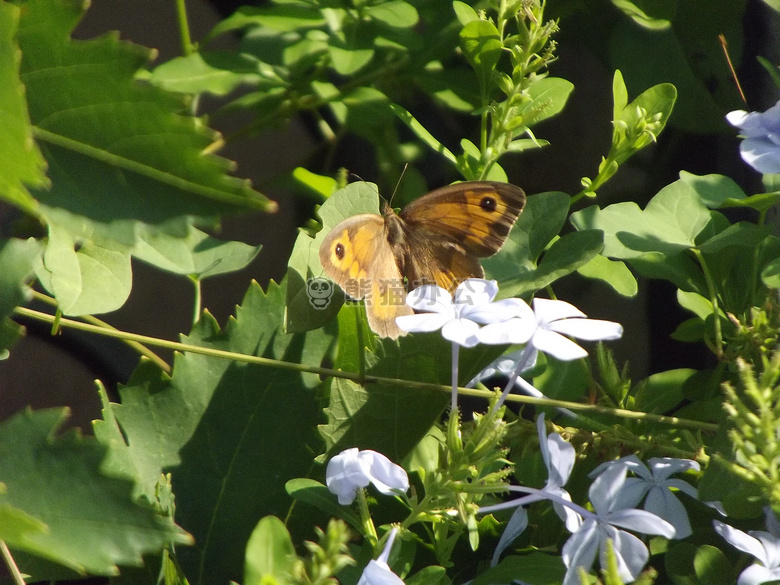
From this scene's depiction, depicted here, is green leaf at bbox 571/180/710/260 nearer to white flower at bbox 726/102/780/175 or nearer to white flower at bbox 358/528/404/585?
white flower at bbox 726/102/780/175

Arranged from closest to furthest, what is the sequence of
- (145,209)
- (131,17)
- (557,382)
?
(145,209)
(557,382)
(131,17)

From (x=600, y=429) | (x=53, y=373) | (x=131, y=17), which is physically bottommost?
(x=53, y=373)

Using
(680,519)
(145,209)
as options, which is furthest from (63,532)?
(680,519)

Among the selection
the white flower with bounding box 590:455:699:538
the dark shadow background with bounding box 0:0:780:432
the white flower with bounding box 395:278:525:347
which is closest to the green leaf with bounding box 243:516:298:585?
the white flower with bounding box 395:278:525:347

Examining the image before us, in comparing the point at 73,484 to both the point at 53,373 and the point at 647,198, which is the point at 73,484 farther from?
the point at 53,373

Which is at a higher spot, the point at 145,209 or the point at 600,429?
the point at 145,209

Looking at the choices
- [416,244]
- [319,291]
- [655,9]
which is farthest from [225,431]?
[655,9]

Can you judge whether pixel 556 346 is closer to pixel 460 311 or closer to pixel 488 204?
pixel 460 311
